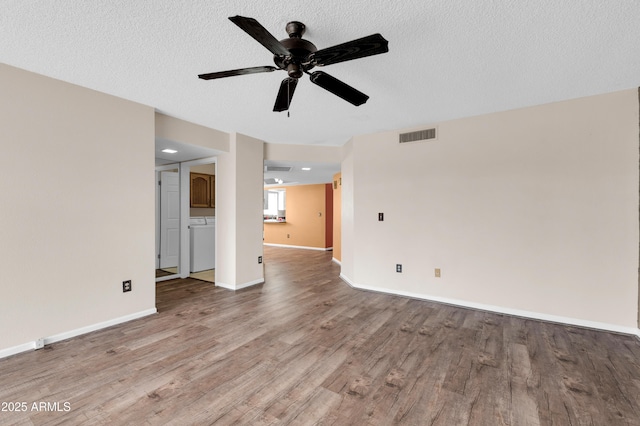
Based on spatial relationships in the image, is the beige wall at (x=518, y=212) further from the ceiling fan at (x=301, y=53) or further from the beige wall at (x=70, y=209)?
the beige wall at (x=70, y=209)

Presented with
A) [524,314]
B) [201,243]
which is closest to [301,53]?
[524,314]

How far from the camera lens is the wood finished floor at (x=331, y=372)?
5.32 ft

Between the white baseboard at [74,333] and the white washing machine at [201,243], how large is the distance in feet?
6.58

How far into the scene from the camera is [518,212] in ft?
10.5

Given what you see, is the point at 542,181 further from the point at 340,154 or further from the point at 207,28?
the point at 207,28

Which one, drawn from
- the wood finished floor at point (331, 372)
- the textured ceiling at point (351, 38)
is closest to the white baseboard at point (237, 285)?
the wood finished floor at point (331, 372)

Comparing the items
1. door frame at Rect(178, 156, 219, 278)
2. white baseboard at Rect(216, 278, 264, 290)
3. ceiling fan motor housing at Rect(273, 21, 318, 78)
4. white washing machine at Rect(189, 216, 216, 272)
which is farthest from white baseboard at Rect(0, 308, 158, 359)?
ceiling fan motor housing at Rect(273, 21, 318, 78)

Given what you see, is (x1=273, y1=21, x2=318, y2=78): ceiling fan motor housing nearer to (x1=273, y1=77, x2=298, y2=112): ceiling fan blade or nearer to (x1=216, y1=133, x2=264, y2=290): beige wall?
(x1=273, y1=77, x2=298, y2=112): ceiling fan blade

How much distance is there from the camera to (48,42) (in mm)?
1932

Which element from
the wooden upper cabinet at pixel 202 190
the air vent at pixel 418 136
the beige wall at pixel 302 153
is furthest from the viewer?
the wooden upper cabinet at pixel 202 190

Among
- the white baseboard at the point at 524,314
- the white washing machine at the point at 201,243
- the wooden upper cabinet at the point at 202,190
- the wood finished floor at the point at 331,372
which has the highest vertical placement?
the wooden upper cabinet at the point at 202,190

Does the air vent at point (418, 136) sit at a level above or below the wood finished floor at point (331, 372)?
above

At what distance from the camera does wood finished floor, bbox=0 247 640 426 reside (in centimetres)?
162

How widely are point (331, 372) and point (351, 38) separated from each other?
2410mm
